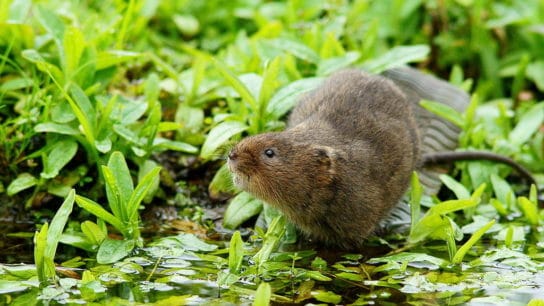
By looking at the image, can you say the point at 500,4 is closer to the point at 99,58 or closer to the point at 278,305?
the point at 99,58

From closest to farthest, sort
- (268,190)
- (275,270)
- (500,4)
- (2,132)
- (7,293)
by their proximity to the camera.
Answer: (7,293), (275,270), (268,190), (2,132), (500,4)

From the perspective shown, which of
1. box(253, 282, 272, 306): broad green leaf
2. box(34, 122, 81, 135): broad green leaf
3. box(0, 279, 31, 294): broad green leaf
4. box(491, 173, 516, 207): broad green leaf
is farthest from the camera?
box(491, 173, 516, 207): broad green leaf

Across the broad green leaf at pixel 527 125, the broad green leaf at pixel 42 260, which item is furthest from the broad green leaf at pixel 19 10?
the broad green leaf at pixel 527 125

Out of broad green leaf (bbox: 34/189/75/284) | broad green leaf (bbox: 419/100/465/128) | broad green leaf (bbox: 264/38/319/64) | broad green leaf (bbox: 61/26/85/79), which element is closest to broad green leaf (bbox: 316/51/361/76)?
broad green leaf (bbox: 264/38/319/64)

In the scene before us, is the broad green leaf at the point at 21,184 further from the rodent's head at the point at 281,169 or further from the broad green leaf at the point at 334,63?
the broad green leaf at the point at 334,63

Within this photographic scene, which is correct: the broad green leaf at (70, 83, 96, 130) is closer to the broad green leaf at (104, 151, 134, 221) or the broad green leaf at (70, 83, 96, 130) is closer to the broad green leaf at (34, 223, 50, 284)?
the broad green leaf at (104, 151, 134, 221)

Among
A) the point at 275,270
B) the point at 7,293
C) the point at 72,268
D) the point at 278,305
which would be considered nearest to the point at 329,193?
the point at 275,270
